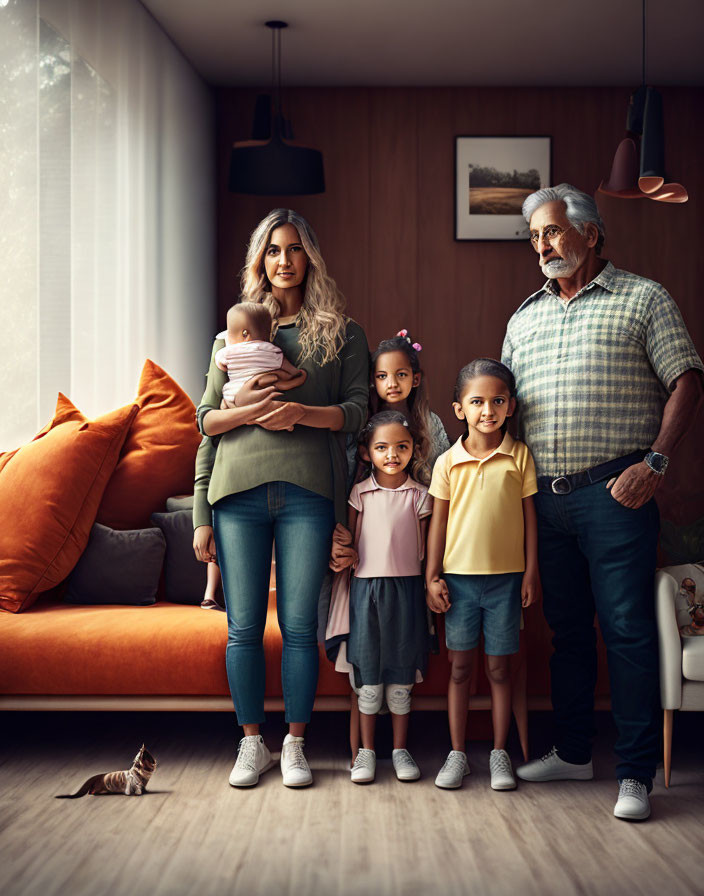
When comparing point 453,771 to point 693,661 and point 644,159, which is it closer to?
point 693,661

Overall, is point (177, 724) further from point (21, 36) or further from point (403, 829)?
point (21, 36)

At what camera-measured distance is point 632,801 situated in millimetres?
2006

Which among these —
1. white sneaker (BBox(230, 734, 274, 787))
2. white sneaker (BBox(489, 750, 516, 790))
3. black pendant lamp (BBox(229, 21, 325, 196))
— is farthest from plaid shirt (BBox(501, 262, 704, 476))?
black pendant lamp (BBox(229, 21, 325, 196))

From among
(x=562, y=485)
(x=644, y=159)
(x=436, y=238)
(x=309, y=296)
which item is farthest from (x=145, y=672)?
(x=436, y=238)

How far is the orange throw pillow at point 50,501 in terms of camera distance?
2588 millimetres

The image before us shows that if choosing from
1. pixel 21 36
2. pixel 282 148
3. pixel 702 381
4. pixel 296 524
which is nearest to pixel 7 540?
pixel 296 524

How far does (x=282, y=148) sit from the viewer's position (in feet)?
14.6

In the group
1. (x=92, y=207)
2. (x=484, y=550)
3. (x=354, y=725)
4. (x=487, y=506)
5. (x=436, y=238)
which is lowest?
(x=354, y=725)

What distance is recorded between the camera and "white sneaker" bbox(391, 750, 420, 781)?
2.22 m

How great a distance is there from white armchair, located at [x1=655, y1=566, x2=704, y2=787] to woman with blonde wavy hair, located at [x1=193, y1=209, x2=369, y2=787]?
0.82 meters

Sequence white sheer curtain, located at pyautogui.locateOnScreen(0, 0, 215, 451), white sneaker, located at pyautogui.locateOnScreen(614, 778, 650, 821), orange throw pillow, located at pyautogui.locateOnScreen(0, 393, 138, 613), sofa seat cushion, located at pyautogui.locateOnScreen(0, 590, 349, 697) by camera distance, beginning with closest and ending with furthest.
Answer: white sneaker, located at pyautogui.locateOnScreen(614, 778, 650, 821) < sofa seat cushion, located at pyautogui.locateOnScreen(0, 590, 349, 697) < orange throw pillow, located at pyautogui.locateOnScreen(0, 393, 138, 613) < white sheer curtain, located at pyautogui.locateOnScreen(0, 0, 215, 451)

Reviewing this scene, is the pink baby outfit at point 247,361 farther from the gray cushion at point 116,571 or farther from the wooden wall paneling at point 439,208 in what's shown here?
the wooden wall paneling at point 439,208

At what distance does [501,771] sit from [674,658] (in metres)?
0.51

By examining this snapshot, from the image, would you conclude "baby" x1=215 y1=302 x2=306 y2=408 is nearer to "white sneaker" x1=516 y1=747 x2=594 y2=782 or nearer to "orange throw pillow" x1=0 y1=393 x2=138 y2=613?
"orange throw pillow" x1=0 y1=393 x2=138 y2=613
